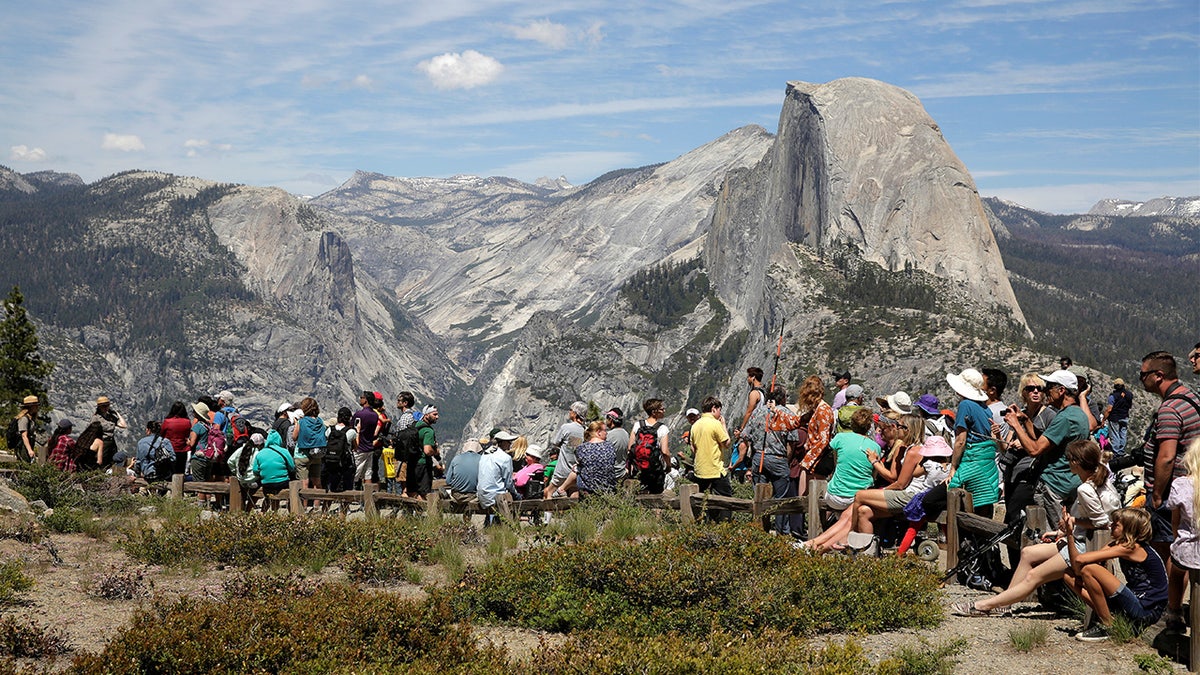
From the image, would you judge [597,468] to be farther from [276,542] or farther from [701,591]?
[701,591]

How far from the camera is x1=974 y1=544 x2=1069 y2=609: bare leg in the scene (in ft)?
32.5

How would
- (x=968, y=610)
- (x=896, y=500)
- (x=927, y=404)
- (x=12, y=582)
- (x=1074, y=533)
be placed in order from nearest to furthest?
1. (x=1074, y=533)
2. (x=968, y=610)
3. (x=12, y=582)
4. (x=896, y=500)
5. (x=927, y=404)

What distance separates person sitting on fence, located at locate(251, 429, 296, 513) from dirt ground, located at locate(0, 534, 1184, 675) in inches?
118

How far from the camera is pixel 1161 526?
9.44 m

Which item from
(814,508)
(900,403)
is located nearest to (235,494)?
(814,508)

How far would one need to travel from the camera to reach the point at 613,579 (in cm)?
1095

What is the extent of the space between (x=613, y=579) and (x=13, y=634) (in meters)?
5.51

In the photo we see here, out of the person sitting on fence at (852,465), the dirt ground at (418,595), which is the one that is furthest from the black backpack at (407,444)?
the person sitting on fence at (852,465)

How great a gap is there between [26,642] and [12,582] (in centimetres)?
235

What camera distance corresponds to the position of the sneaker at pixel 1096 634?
31.0ft

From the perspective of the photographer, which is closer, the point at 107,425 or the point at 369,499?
the point at 369,499

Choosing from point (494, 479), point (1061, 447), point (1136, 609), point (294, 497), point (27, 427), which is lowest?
point (294, 497)

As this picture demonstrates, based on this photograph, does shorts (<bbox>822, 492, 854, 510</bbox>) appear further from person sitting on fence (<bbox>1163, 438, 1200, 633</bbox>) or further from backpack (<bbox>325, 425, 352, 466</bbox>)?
backpack (<bbox>325, 425, 352, 466</bbox>)

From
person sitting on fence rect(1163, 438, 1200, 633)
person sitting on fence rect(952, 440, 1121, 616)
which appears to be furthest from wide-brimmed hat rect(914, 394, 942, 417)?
person sitting on fence rect(1163, 438, 1200, 633)
